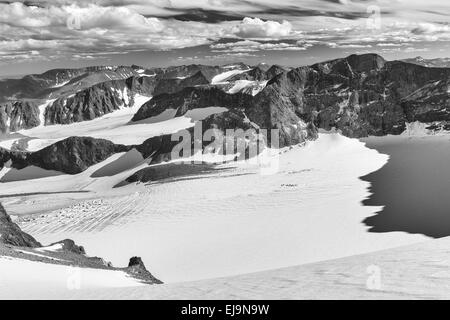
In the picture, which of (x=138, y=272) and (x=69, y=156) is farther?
(x=69, y=156)

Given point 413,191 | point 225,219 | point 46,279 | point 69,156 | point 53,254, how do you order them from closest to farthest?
1. point 46,279
2. point 53,254
3. point 225,219
4. point 413,191
5. point 69,156

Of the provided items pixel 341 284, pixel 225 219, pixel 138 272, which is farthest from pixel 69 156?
pixel 341 284

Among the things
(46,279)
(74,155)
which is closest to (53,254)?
(46,279)

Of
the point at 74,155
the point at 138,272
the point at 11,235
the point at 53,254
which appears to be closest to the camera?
the point at 53,254

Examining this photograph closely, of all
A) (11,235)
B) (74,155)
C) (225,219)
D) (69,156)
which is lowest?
(69,156)

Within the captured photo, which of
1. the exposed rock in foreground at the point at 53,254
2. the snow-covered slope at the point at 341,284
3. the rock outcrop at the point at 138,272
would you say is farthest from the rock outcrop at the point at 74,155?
the snow-covered slope at the point at 341,284

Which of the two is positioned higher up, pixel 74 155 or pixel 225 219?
pixel 225 219

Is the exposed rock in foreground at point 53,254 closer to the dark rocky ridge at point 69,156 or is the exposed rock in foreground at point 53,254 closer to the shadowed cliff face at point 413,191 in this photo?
the shadowed cliff face at point 413,191

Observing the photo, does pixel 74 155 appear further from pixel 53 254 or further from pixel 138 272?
pixel 138 272
